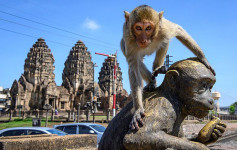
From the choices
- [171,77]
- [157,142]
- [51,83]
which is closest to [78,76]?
[51,83]

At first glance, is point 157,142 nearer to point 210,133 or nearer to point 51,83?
point 210,133

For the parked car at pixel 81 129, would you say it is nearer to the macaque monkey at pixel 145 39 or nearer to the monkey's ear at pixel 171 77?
the macaque monkey at pixel 145 39

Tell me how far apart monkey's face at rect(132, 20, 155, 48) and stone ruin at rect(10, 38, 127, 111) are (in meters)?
46.5

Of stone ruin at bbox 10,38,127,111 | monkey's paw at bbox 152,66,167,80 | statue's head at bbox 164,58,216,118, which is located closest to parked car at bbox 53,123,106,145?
monkey's paw at bbox 152,66,167,80

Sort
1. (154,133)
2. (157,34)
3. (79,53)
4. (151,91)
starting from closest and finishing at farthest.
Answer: (154,133)
(151,91)
(157,34)
(79,53)

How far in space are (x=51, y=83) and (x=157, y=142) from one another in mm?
53290

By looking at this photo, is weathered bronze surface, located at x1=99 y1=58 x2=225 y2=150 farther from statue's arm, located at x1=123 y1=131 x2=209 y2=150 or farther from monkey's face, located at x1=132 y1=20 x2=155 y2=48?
monkey's face, located at x1=132 y1=20 x2=155 y2=48

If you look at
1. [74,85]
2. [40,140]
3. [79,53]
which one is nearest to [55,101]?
[74,85]

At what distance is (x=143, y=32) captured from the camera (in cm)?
295

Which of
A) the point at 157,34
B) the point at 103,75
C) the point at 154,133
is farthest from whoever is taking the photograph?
the point at 103,75

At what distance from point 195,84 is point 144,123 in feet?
Answer: 2.13

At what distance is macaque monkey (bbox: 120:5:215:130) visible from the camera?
2.96 m

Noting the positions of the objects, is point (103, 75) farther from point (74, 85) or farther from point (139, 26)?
point (139, 26)

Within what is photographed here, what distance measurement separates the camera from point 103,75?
65.4 metres
